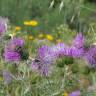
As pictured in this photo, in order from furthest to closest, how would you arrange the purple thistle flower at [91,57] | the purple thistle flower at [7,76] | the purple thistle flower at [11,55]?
the purple thistle flower at [7,76]
the purple thistle flower at [11,55]
the purple thistle flower at [91,57]

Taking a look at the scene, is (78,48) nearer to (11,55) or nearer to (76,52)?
(76,52)

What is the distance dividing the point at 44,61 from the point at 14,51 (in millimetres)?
128

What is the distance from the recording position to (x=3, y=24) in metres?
2.19

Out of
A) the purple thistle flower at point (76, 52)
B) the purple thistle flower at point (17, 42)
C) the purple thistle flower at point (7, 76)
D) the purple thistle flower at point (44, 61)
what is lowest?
the purple thistle flower at point (7, 76)

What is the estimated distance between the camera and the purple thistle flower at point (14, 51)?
6.45 ft

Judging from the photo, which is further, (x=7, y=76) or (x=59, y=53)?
(x=7, y=76)

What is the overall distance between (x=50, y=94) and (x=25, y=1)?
182 inches

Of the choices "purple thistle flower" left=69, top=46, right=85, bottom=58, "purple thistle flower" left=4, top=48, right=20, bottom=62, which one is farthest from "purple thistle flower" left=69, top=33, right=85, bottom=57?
"purple thistle flower" left=4, top=48, right=20, bottom=62

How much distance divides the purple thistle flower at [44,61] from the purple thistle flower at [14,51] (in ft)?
0.24

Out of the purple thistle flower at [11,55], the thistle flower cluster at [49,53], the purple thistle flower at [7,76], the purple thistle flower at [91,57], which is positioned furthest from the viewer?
the purple thistle flower at [7,76]

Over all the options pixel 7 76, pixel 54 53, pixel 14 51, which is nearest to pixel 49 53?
pixel 54 53

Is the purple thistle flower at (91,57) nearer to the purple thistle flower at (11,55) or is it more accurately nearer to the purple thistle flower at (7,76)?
the purple thistle flower at (11,55)

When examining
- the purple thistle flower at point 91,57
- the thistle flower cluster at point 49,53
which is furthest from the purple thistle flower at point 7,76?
the purple thistle flower at point 91,57

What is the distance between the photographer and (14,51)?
1.97m
